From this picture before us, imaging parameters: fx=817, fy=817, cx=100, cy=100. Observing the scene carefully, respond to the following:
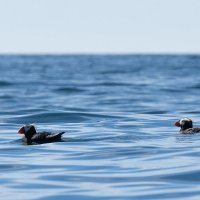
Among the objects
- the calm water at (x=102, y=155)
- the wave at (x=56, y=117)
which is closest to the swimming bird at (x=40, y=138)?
the calm water at (x=102, y=155)

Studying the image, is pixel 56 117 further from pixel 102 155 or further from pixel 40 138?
pixel 102 155

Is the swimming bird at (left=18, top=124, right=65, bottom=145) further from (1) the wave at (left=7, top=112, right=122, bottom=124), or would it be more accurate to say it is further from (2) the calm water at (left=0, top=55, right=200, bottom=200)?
(1) the wave at (left=7, top=112, right=122, bottom=124)

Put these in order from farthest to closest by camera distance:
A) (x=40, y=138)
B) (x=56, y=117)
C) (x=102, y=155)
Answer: (x=56, y=117) < (x=40, y=138) < (x=102, y=155)

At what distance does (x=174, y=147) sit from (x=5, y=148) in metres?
4.18

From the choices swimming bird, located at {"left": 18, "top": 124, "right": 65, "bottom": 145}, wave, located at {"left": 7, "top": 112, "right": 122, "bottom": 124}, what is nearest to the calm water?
wave, located at {"left": 7, "top": 112, "right": 122, "bottom": 124}

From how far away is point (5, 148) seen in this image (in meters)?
20.3

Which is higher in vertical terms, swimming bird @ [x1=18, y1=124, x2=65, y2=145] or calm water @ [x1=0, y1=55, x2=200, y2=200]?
swimming bird @ [x1=18, y1=124, x2=65, y2=145]

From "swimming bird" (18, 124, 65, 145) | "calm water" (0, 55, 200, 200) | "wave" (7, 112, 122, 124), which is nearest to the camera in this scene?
"calm water" (0, 55, 200, 200)

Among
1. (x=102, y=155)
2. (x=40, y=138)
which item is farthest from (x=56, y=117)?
(x=102, y=155)

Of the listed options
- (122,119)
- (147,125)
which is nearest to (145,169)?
(147,125)

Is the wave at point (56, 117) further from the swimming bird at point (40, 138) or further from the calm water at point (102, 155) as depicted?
the swimming bird at point (40, 138)

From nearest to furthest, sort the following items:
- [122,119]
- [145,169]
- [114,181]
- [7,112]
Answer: [114,181] → [145,169] → [122,119] → [7,112]

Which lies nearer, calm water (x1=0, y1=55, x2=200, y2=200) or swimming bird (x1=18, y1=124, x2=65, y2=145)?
calm water (x1=0, y1=55, x2=200, y2=200)

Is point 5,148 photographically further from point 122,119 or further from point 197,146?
point 122,119
